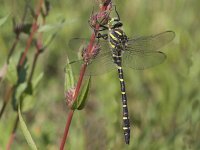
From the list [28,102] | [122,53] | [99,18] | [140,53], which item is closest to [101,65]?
[122,53]

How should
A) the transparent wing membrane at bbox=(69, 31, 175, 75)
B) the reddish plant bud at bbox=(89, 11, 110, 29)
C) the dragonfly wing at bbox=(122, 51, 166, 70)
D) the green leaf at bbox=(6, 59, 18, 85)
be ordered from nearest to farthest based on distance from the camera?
the reddish plant bud at bbox=(89, 11, 110, 29), the green leaf at bbox=(6, 59, 18, 85), the transparent wing membrane at bbox=(69, 31, 175, 75), the dragonfly wing at bbox=(122, 51, 166, 70)

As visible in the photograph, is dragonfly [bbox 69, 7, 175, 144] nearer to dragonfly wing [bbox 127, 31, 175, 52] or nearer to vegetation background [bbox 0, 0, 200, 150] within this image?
dragonfly wing [bbox 127, 31, 175, 52]

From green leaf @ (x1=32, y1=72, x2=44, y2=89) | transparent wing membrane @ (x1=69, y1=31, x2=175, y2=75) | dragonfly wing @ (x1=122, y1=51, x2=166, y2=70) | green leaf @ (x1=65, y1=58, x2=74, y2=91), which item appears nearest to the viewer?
green leaf @ (x1=65, y1=58, x2=74, y2=91)

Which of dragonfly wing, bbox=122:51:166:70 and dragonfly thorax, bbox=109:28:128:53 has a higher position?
dragonfly thorax, bbox=109:28:128:53

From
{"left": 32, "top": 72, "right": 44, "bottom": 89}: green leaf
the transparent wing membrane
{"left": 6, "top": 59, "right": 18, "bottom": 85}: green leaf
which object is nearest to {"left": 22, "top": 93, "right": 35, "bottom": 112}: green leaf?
{"left": 32, "top": 72, "right": 44, "bottom": 89}: green leaf

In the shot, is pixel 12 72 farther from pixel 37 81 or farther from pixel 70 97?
pixel 70 97

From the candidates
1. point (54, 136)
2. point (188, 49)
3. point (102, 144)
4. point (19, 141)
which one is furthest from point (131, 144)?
point (188, 49)
